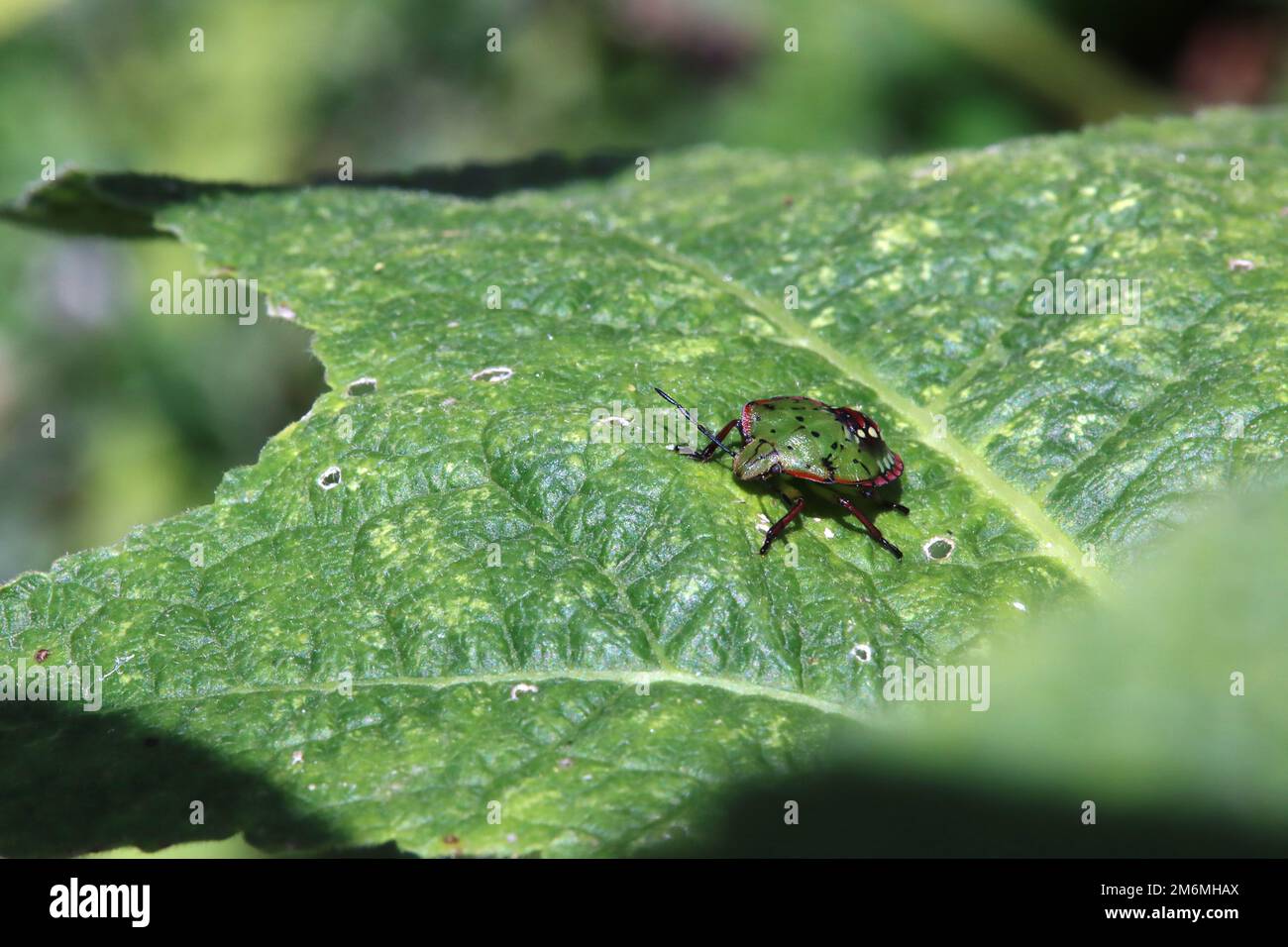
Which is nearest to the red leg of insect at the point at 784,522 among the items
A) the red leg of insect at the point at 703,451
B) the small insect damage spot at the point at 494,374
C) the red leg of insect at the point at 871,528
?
the red leg of insect at the point at 871,528

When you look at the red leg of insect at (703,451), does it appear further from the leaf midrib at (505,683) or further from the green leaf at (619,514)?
the leaf midrib at (505,683)

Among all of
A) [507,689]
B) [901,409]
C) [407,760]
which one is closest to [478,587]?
[507,689]

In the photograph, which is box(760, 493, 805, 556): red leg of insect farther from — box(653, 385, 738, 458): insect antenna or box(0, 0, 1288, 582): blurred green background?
box(0, 0, 1288, 582): blurred green background

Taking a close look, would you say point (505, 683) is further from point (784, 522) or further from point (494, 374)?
point (494, 374)

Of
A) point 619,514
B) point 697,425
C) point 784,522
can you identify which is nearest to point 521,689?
point 619,514

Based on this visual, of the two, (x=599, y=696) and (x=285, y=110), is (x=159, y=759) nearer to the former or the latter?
(x=599, y=696)
